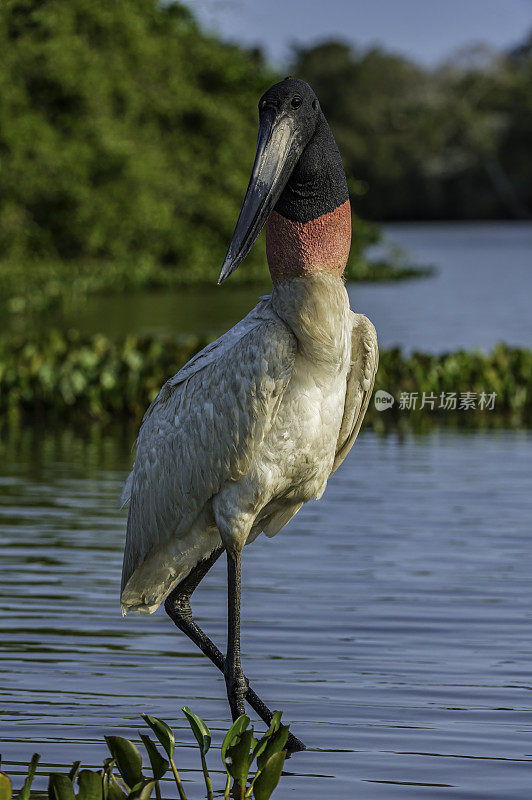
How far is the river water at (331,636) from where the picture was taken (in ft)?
14.8

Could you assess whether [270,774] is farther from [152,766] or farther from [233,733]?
[152,766]

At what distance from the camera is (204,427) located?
4.44 m

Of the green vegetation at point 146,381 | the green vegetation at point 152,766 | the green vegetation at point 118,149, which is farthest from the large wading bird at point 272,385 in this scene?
the green vegetation at point 118,149

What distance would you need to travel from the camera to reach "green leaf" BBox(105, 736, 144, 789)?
3404 mm

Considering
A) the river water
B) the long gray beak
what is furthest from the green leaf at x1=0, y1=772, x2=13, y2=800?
the long gray beak

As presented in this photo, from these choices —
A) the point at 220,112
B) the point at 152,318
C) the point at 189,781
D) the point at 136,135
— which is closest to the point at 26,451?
the point at 189,781

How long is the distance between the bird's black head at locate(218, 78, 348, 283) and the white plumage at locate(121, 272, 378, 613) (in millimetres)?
238

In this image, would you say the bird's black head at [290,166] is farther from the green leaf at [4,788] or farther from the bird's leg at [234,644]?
the green leaf at [4,788]

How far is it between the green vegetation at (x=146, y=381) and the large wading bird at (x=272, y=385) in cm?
879

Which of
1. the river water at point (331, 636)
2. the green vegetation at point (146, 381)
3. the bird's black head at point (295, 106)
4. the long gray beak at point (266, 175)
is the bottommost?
the river water at point (331, 636)

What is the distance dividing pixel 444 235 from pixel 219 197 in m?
43.7

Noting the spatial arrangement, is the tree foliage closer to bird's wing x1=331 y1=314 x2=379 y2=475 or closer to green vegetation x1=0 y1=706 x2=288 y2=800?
bird's wing x1=331 y1=314 x2=379 y2=475

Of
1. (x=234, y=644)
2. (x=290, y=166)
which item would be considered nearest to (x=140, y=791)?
(x=234, y=644)

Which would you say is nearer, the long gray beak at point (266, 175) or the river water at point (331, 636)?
the long gray beak at point (266, 175)
